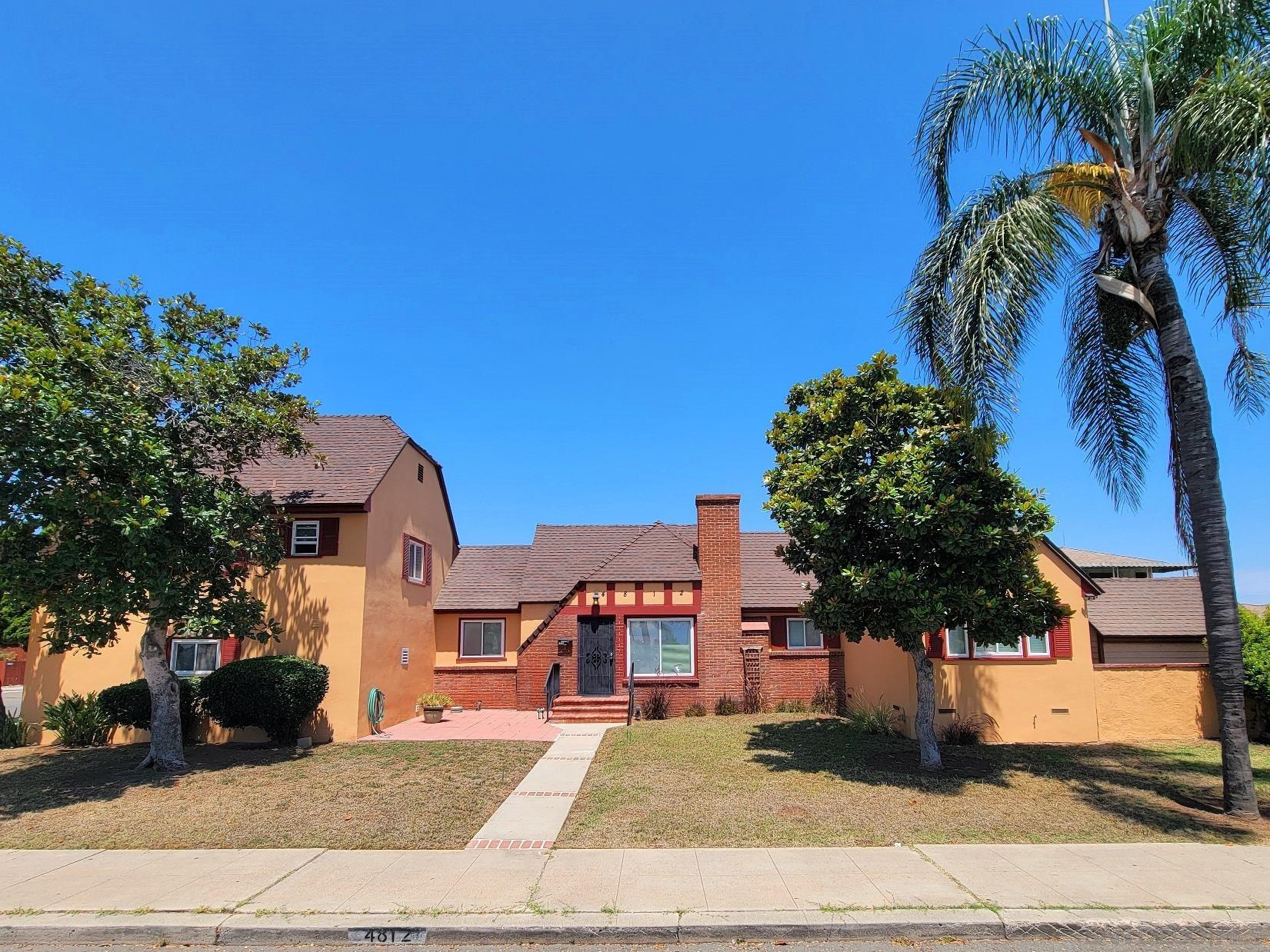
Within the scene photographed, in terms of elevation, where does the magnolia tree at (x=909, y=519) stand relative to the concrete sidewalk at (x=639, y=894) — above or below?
above

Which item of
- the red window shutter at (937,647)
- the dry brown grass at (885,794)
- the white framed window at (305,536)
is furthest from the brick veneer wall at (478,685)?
the red window shutter at (937,647)

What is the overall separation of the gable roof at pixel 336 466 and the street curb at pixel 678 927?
9.99 meters

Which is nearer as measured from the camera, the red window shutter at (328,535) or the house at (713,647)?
the house at (713,647)

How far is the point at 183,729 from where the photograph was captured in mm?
14961

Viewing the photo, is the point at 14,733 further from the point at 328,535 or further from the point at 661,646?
the point at 661,646

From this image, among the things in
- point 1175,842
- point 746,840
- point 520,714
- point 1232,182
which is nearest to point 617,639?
point 520,714

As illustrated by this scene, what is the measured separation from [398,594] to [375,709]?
123 inches

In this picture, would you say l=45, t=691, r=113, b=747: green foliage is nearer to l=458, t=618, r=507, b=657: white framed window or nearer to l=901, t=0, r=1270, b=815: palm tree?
l=458, t=618, r=507, b=657: white framed window

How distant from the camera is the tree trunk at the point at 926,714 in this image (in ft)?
37.9

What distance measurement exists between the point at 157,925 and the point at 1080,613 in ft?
50.1

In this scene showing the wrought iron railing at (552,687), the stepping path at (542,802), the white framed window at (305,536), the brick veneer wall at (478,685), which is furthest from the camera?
the brick veneer wall at (478,685)

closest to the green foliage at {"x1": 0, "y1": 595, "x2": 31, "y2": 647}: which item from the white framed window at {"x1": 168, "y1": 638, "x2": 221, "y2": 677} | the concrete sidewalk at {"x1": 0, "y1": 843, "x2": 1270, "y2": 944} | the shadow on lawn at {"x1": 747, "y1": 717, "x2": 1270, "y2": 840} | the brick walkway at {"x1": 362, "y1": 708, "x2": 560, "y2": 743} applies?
the white framed window at {"x1": 168, "y1": 638, "x2": 221, "y2": 677}

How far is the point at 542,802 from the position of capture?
10.2 meters

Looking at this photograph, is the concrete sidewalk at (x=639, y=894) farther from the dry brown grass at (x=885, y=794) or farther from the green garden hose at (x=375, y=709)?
the green garden hose at (x=375, y=709)
